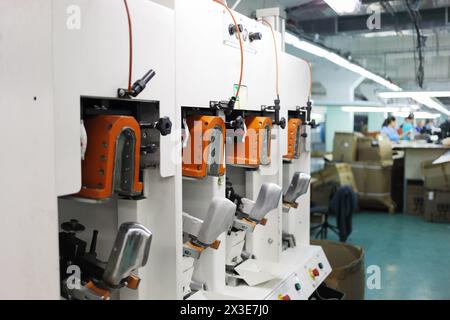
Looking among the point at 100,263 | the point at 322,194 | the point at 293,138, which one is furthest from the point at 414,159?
the point at 100,263

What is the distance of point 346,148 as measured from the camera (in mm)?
7512

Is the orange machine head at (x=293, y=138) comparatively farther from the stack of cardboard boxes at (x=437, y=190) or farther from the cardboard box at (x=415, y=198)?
the cardboard box at (x=415, y=198)

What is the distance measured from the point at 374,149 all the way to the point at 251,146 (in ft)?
18.1

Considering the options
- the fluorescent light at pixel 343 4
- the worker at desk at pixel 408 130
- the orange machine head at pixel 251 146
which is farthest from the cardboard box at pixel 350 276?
the worker at desk at pixel 408 130

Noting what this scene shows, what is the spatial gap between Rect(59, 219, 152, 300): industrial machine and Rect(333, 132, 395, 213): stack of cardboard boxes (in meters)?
6.11

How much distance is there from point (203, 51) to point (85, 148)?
0.74 metres

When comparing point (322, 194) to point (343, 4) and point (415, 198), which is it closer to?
point (415, 198)

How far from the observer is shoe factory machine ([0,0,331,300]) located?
3.67ft

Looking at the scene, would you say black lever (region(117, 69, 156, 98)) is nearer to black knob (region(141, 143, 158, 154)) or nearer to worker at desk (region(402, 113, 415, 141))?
black knob (region(141, 143, 158, 154))

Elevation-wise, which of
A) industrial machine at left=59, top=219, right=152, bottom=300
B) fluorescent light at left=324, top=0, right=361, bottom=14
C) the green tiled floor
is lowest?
the green tiled floor

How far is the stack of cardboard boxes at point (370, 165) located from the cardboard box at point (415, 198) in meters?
0.28

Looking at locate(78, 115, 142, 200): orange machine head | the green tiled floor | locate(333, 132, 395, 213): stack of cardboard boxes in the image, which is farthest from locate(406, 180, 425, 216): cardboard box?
locate(78, 115, 142, 200): orange machine head
